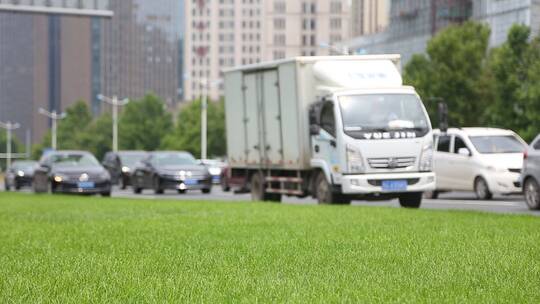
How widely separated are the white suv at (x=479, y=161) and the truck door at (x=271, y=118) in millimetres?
5333

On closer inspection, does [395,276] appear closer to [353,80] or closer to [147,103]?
[353,80]

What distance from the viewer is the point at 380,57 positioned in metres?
25.4

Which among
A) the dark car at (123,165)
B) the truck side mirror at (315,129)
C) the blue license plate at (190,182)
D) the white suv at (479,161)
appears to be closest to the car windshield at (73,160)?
the blue license plate at (190,182)

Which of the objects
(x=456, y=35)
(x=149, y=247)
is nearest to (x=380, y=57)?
(x=149, y=247)

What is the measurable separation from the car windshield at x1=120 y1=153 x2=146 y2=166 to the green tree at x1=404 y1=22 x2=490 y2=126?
12.5 metres

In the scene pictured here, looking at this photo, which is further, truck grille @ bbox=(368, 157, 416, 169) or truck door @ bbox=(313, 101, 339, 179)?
truck door @ bbox=(313, 101, 339, 179)

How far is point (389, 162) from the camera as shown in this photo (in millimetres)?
23875

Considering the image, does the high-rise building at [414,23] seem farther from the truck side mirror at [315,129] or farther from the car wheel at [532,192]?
the car wheel at [532,192]

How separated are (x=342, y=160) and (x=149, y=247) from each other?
1250 centimetres

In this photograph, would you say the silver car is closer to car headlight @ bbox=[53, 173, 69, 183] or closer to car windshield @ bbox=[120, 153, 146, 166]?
car headlight @ bbox=[53, 173, 69, 183]

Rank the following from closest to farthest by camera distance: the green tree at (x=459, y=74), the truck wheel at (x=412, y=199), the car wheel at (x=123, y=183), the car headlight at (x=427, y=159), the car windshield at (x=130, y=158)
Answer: the car headlight at (x=427, y=159) < the truck wheel at (x=412, y=199) < the car wheel at (x=123, y=183) < the car windshield at (x=130, y=158) < the green tree at (x=459, y=74)

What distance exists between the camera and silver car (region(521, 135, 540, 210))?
22.3 meters

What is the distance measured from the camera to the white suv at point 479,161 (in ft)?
94.4

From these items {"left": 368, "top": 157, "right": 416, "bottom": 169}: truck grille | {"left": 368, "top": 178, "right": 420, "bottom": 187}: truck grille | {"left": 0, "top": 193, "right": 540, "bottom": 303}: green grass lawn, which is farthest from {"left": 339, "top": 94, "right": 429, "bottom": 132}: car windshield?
{"left": 0, "top": 193, "right": 540, "bottom": 303}: green grass lawn
